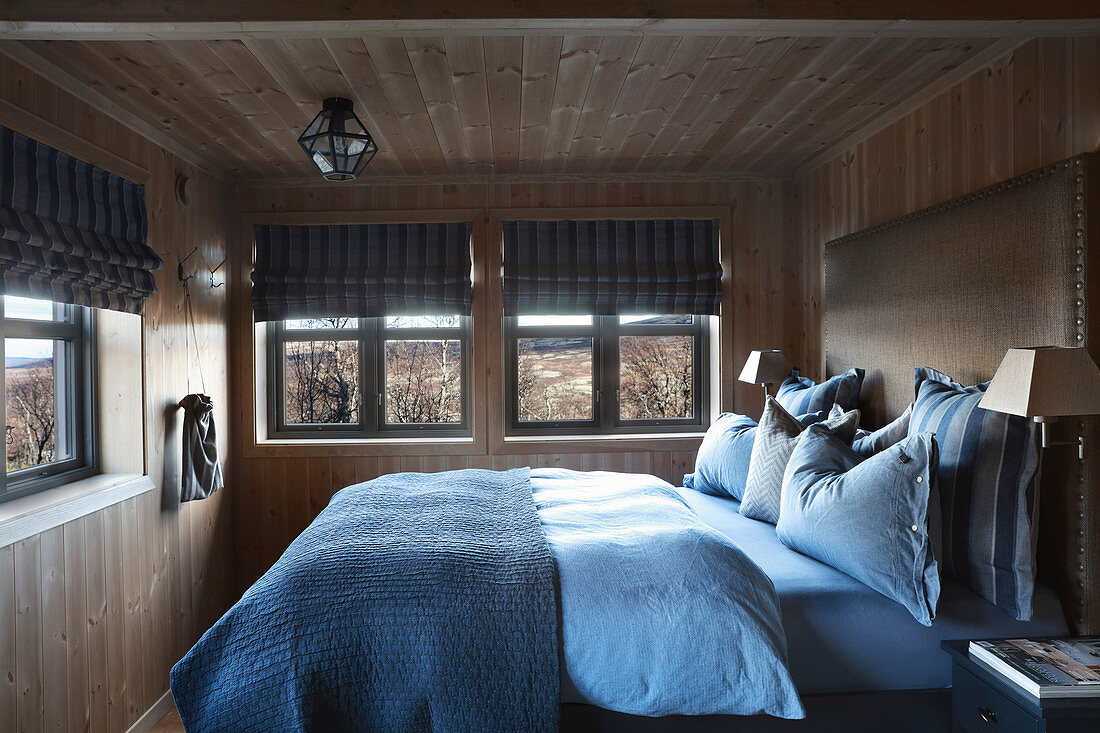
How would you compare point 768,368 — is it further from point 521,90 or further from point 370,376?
point 370,376

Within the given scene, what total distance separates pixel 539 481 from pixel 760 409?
1.58 meters

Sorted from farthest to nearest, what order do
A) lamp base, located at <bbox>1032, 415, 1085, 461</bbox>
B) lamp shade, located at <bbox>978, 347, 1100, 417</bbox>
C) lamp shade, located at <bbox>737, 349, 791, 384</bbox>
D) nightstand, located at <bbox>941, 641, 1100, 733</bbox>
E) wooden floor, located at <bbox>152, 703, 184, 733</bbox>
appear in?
lamp shade, located at <bbox>737, 349, 791, 384</bbox> < wooden floor, located at <bbox>152, 703, 184, 733</bbox> < lamp base, located at <bbox>1032, 415, 1085, 461</bbox> < lamp shade, located at <bbox>978, 347, 1100, 417</bbox> < nightstand, located at <bbox>941, 641, 1100, 733</bbox>

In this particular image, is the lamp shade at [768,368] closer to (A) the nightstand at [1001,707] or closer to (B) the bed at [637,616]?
(B) the bed at [637,616]

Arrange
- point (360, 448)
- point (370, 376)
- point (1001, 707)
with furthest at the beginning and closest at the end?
point (370, 376) → point (360, 448) → point (1001, 707)

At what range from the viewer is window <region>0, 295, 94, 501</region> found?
2283 millimetres

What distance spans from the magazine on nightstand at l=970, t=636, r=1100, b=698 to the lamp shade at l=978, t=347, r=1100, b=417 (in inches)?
22.9

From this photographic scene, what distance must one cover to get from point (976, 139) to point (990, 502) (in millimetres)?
1258

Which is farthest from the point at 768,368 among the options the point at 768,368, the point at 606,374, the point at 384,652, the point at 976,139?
the point at 384,652

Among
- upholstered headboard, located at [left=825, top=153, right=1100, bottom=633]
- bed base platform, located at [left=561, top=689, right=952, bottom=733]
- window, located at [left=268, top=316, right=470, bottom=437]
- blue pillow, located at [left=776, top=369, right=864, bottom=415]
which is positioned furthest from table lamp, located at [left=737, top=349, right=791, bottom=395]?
bed base platform, located at [left=561, top=689, right=952, bottom=733]

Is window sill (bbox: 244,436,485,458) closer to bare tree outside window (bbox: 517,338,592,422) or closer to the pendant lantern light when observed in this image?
bare tree outside window (bbox: 517,338,592,422)

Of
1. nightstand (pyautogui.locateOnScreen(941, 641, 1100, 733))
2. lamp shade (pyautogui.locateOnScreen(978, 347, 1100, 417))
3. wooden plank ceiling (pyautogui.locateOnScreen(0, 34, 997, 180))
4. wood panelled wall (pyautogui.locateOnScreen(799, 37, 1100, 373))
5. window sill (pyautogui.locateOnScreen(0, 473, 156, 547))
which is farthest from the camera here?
wooden plank ceiling (pyautogui.locateOnScreen(0, 34, 997, 180))

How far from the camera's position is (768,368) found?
10.8 feet

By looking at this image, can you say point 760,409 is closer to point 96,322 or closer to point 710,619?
point 710,619

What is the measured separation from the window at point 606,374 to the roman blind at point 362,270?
1.66ft
